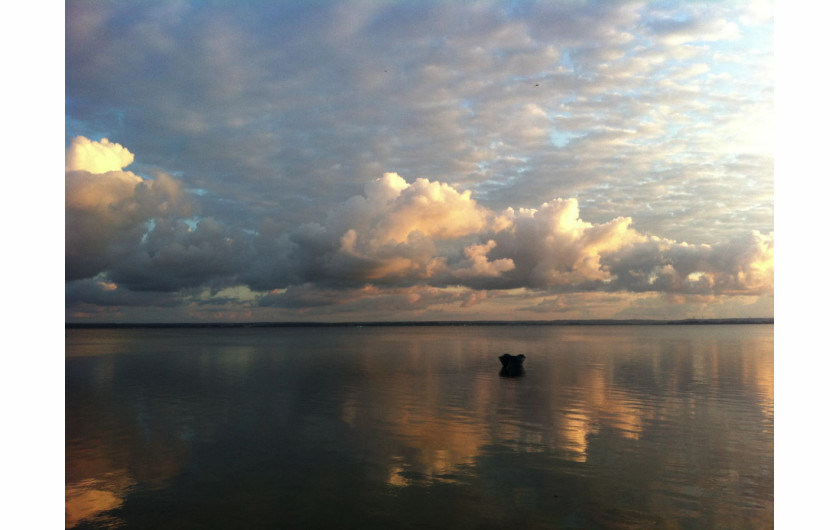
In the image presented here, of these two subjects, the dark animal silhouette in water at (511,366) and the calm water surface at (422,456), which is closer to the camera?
the calm water surface at (422,456)

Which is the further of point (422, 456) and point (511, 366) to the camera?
point (511, 366)

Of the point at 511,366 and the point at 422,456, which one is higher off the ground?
the point at 422,456

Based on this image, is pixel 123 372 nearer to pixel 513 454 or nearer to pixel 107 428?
pixel 107 428

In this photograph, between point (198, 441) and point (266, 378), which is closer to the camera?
point (198, 441)

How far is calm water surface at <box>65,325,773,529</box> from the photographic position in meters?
14.0

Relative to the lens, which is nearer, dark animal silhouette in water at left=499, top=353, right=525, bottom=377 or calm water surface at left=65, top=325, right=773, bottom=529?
calm water surface at left=65, top=325, right=773, bottom=529

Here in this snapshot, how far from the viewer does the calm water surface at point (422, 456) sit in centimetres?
1400

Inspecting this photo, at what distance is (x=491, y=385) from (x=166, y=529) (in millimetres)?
27944

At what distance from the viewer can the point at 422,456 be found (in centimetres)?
1883
